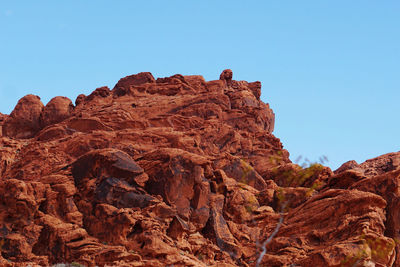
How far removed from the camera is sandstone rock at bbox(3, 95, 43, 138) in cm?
9088

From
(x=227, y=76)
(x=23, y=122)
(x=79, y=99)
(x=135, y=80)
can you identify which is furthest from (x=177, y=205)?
(x=227, y=76)

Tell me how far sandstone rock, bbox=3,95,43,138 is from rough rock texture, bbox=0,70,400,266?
11.5 metres

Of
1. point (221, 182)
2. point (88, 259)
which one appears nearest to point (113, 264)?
point (88, 259)

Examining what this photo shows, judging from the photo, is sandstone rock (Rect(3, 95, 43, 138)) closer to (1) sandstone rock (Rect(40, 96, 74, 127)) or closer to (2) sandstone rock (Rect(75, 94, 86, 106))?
(1) sandstone rock (Rect(40, 96, 74, 127))

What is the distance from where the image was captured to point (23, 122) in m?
91.5

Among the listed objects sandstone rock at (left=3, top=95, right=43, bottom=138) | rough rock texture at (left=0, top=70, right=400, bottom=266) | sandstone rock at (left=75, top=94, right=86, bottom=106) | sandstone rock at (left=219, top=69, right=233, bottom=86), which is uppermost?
sandstone rock at (left=219, top=69, right=233, bottom=86)

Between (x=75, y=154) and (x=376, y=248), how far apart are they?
32178mm

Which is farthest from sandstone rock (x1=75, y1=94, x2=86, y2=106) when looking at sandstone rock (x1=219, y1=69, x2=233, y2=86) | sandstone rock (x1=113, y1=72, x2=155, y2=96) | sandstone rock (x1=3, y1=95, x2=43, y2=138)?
sandstone rock (x1=219, y1=69, x2=233, y2=86)

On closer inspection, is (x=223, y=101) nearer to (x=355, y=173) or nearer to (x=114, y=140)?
(x=114, y=140)

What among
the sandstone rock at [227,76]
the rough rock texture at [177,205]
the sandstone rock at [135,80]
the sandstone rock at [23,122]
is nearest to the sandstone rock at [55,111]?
the sandstone rock at [23,122]

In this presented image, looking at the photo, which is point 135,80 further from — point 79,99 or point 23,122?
point 23,122

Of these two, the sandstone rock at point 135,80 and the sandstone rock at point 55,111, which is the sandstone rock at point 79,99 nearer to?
the sandstone rock at point 55,111

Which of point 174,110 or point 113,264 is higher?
point 174,110

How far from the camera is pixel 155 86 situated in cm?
9469
